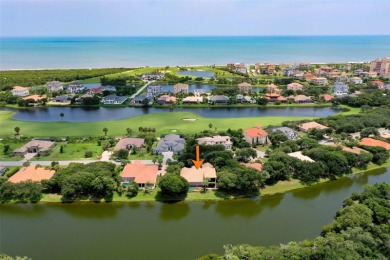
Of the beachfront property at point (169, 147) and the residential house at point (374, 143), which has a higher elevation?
the beachfront property at point (169, 147)

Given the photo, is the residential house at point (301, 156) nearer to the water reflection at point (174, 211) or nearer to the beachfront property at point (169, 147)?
the beachfront property at point (169, 147)

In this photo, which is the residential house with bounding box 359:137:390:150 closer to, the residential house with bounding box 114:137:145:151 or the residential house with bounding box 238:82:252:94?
the residential house with bounding box 114:137:145:151

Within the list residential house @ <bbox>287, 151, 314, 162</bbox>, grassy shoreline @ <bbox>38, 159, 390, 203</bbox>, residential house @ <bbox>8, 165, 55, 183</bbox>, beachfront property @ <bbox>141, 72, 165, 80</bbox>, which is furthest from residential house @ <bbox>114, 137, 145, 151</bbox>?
beachfront property @ <bbox>141, 72, 165, 80</bbox>

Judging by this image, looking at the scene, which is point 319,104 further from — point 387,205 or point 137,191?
point 137,191

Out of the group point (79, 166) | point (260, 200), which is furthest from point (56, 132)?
point (260, 200)

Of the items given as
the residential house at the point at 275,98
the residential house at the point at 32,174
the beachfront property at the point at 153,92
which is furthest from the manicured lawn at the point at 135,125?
the beachfront property at the point at 153,92

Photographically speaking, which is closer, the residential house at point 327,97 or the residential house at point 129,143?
the residential house at point 129,143

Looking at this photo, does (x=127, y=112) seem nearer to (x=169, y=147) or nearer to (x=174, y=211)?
(x=169, y=147)
